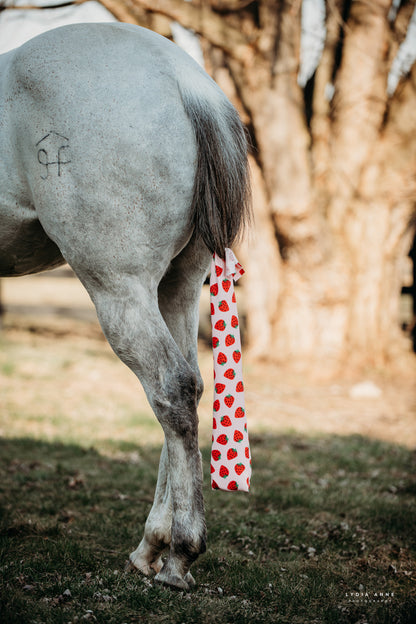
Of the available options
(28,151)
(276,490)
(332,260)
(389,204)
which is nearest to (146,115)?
(28,151)

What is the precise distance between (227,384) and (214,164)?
0.93m

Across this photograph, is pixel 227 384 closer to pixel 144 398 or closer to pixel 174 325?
pixel 174 325

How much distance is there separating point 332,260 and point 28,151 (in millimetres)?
5621

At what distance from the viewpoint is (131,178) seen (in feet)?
6.93

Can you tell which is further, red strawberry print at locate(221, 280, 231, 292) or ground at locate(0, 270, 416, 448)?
ground at locate(0, 270, 416, 448)

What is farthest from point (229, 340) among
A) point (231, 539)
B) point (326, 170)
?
point (326, 170)

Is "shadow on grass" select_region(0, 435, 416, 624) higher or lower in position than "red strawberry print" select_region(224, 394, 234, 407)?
lower

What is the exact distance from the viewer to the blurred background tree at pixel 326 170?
23.3ft

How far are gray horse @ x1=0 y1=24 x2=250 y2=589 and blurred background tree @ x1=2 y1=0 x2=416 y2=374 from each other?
16.1 feet

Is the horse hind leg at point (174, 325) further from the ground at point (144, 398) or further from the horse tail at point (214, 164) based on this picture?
the ground at point (144, 398)

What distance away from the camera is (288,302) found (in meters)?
7.66

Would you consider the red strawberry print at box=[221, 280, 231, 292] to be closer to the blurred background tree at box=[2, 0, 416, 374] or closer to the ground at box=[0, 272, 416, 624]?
the ground at box=[0, 272, 416, 624]

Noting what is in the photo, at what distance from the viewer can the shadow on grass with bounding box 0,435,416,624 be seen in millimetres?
2250

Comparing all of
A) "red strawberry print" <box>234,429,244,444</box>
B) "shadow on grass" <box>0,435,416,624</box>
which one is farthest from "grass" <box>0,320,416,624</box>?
"red strawberry print" <box>234,429,244,444</box>
